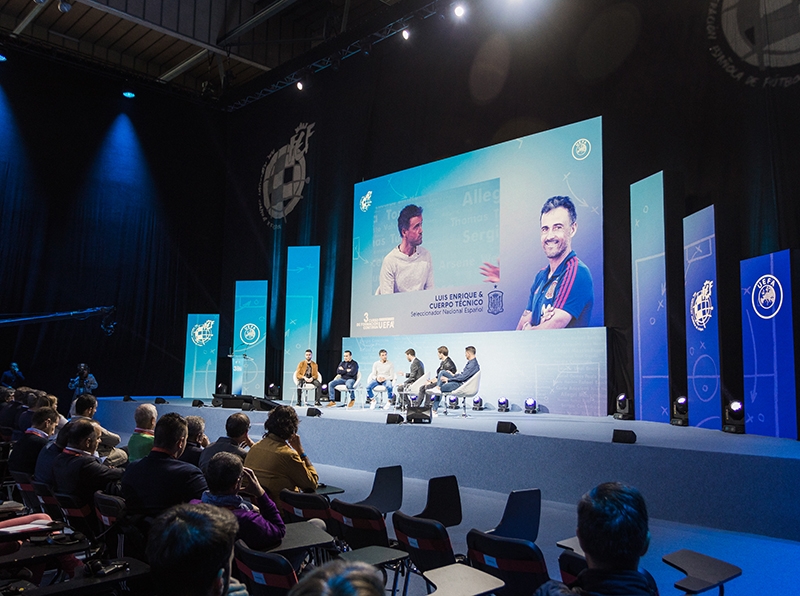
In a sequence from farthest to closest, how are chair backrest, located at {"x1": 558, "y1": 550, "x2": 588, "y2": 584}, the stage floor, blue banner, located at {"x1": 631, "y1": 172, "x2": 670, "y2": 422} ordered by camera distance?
blue banner, located at {"x1": 631, "y1": 172, "x2": 670, "y2": 422}, the stage floor, chair backrest, located at {"x1": 558, "y1": 550, "x2": 588, "y2": 584}

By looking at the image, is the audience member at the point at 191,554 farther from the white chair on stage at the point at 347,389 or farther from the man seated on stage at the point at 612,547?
the white chair on stage at the point at 347,389

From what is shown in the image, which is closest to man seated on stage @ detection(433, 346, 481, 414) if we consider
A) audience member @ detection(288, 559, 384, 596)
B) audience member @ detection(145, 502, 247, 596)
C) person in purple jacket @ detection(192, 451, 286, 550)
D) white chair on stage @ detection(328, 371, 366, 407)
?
white chair on stage @ detection(328, 371, 366, 407)

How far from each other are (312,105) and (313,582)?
12.7 metres

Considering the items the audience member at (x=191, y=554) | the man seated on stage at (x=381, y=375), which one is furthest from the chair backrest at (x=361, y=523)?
the man seated on stage at (x=381, y=375)

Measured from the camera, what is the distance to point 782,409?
5324 millimetres

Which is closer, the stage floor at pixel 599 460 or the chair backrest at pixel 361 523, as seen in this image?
the chair backrest at pixel 361 523

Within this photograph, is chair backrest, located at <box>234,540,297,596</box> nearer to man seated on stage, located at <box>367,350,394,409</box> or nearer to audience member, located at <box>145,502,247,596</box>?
audience member, located at <box>145,502,247,596</box>

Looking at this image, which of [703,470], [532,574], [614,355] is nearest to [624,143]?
[614,355]

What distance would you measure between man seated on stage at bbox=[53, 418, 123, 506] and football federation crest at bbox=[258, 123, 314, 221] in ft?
32.2

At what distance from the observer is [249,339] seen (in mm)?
12805

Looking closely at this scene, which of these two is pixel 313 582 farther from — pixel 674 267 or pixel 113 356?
pixel 113 356

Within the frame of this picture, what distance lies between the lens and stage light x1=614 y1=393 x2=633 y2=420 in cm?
714

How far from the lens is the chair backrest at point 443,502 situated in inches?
128

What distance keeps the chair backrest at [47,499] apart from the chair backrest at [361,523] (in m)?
1.48
